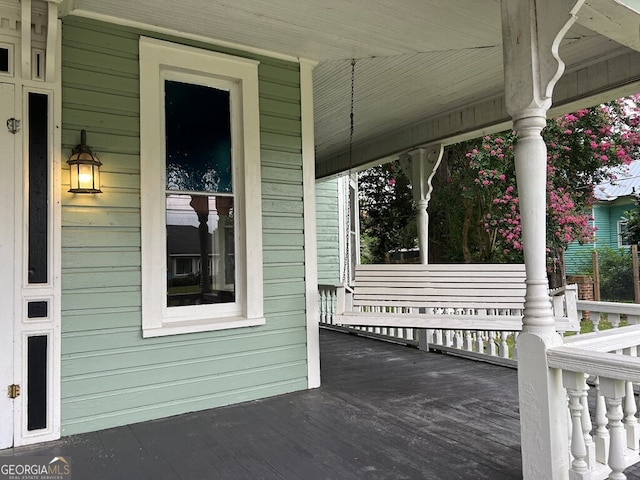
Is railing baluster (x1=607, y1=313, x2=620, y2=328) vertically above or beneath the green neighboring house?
beneath

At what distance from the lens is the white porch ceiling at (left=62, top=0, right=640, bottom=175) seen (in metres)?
2.86

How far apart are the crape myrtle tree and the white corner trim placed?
4447 millimetres

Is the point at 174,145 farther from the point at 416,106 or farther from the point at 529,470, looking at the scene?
the point at 529,470

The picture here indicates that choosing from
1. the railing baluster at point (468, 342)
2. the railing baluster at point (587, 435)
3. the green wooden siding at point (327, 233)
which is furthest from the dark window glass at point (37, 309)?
the green wooden siding at point (327, 233)

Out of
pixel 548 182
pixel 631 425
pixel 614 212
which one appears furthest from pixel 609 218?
pixel 631 425

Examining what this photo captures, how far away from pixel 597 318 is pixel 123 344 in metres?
3.59

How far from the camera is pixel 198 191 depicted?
3.36 m

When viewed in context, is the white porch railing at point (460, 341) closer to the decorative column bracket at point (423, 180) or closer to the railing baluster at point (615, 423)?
the decorative column bracket at point (423, 180)

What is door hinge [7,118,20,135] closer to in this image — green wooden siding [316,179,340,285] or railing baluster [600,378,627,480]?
railing baluster [600,378,627,480]

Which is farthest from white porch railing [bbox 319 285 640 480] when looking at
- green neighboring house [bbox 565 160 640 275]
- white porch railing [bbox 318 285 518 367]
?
green neighboring house [bbox 565 160 640 275]

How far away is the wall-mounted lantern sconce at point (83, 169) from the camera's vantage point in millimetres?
2792

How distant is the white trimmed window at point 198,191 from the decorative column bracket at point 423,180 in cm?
236

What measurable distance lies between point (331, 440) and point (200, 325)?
120cm

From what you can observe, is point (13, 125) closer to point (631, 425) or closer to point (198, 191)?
point (198, 191)
